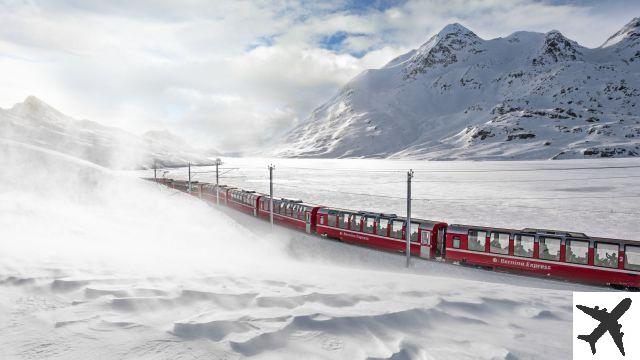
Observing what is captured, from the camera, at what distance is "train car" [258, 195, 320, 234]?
3644cm

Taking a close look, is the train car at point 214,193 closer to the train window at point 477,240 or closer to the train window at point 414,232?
the train window at point 414,232

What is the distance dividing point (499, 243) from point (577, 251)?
385cm

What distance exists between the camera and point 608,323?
24.4 feet

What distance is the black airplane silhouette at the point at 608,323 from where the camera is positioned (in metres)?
7.14

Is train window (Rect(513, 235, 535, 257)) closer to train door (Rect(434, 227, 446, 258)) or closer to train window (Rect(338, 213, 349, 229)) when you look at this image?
train door (Rect(434, 227, 446, 258))

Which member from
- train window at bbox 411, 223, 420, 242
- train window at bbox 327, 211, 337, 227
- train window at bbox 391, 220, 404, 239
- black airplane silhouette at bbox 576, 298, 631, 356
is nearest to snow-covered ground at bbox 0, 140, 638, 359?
black airplane silhouette at bbox 576, 298, 631, 356

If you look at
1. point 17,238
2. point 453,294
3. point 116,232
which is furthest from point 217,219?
point 453,294

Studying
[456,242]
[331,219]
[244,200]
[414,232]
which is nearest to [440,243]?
[456,242]

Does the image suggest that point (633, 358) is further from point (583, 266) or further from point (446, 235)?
point (446, 235)

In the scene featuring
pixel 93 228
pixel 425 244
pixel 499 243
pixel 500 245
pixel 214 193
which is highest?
pixel 93 228

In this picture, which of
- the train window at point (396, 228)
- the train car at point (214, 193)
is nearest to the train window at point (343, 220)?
the train window at point (396, 228)

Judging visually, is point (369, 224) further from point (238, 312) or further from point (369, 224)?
point (238, 312)

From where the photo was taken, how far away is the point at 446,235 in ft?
84.3

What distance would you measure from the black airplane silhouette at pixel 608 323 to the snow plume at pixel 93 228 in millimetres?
9545
